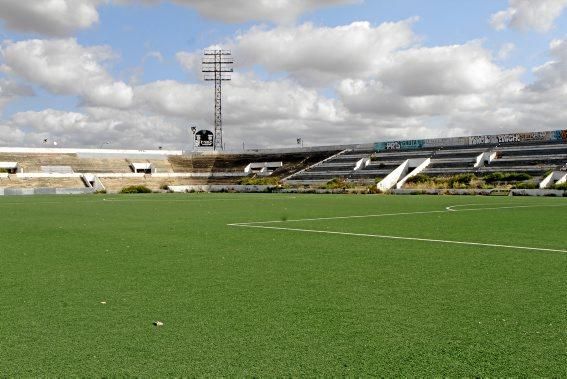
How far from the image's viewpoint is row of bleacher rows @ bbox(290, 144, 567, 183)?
5922 centimetres

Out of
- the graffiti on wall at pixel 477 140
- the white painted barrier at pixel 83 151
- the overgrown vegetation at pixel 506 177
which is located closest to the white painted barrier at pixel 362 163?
the graffiti on wall at pixel 477 140

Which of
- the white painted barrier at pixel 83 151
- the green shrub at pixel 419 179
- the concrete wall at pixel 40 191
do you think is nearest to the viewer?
the concrete wall at pixel 40 191

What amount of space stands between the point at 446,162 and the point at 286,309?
64159 mm

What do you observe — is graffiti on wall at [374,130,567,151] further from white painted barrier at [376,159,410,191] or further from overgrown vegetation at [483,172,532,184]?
overgrown vegetation at [483,172,532,184]

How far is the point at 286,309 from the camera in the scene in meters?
5.76

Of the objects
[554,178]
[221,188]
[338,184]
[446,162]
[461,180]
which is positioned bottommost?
[221,188]

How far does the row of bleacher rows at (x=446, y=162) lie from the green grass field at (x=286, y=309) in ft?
169

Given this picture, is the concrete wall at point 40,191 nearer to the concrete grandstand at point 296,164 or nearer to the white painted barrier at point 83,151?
the concrete grandstand at point 296,164

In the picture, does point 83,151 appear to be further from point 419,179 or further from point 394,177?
point 419,179

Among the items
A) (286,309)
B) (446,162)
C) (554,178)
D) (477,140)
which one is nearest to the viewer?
(286,309)

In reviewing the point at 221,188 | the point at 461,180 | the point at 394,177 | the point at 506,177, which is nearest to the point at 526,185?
the point at 506,177

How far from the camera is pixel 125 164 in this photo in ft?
287

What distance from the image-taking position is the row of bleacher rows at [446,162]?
59.2m

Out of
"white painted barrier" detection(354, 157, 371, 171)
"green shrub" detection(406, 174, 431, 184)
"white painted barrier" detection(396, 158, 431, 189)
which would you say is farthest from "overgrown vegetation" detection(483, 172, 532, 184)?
"white painted barrier" detection(354, 157, 371, 171)
